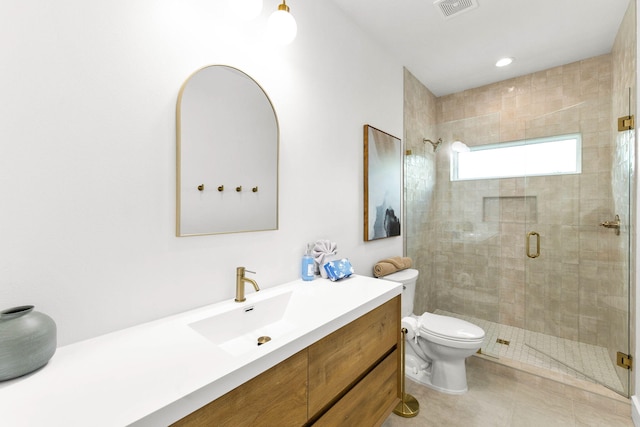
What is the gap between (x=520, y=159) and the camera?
104 inches

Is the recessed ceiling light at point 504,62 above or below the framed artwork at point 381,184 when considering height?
above

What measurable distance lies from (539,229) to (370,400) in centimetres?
231

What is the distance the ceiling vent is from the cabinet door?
7.33 ft

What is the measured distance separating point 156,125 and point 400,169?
2.04 metres

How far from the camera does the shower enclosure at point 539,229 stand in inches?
85.4

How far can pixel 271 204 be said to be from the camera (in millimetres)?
1469

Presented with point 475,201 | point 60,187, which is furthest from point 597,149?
point 60,187

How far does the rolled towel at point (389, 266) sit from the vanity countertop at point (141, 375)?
1.12 meters

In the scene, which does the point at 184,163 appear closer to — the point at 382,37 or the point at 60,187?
the point at 60,187

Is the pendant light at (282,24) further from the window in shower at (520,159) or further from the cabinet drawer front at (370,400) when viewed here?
the window in shower at (520,159)

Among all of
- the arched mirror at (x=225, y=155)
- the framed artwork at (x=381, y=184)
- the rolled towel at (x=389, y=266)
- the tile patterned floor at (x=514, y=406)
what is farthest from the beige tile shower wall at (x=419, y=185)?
the arched mirror at (x=225, y=155)

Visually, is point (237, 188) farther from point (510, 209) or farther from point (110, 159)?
point (510, 209)

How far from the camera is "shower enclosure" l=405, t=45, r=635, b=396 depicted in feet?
7.11

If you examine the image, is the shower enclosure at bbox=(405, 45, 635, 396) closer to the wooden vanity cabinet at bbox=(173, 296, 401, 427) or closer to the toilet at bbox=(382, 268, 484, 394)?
the toilet at bbox=(382, 268, 484, 394)
